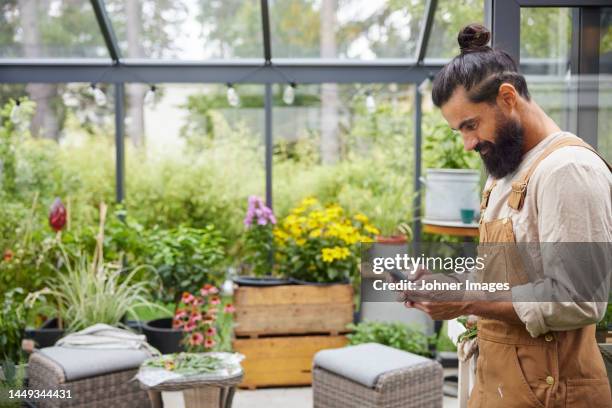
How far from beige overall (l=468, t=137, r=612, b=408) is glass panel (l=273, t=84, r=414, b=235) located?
3.77 metres

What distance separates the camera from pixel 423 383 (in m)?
3.59

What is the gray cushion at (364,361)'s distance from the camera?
3428 millimetres

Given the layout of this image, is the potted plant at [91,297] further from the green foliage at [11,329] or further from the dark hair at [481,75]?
the dark hair at [481,75]

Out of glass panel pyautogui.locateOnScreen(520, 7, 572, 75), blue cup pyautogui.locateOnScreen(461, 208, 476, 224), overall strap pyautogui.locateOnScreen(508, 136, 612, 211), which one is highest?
glass panel pyautogui.locateOnScreen(520, 7, 572, 75)

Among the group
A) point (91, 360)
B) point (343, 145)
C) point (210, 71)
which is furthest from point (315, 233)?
point (91, 360)

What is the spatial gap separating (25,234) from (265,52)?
212 centimetres

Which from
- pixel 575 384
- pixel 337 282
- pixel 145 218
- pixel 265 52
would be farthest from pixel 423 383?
pixel 145 218

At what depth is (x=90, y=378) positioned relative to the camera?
354 cm

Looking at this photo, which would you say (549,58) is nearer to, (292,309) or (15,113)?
(292,309)

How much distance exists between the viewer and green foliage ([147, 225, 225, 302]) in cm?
447

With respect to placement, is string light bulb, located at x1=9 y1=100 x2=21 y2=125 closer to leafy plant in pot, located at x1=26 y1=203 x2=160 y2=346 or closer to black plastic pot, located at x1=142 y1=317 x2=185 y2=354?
leafy plant in pot, located at x1=26 y1=203 x2=160 y2=346

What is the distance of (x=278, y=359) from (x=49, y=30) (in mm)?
2770

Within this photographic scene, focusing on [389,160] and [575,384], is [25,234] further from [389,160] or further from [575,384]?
[575,384]

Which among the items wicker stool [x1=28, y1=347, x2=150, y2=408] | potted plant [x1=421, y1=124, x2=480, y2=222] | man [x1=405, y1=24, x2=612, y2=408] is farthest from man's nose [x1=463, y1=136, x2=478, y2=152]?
potted plant [x1=421, y1=124, x2=480, y2=222]
